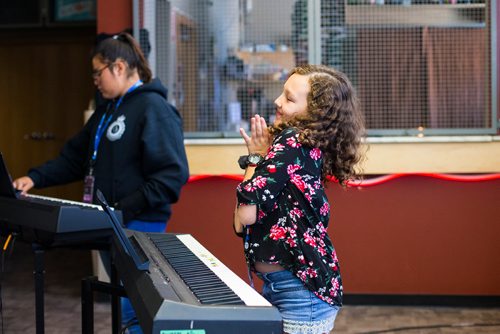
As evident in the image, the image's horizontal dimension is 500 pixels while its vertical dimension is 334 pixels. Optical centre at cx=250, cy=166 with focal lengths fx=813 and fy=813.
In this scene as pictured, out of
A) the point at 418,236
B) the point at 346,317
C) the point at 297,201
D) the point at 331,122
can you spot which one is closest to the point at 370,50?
the point at 418,236

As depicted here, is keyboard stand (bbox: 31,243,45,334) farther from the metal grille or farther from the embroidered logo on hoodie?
the metal grille

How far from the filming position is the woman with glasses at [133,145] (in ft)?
11.3

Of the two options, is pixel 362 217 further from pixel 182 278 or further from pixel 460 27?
pixel 182 278

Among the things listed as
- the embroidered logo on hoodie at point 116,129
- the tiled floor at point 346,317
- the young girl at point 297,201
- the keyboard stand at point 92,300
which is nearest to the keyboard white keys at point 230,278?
the young girl at point 297,201

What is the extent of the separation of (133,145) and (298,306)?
141 cm

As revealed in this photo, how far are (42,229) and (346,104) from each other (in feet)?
4.00

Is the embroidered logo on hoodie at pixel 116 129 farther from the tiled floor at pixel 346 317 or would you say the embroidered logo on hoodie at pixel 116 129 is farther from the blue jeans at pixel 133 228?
the tiled floor at pixel 346 317

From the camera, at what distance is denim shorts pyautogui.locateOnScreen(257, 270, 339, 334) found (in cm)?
234

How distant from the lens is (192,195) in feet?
18.6

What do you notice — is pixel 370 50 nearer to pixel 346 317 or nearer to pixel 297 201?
pixel 346 317

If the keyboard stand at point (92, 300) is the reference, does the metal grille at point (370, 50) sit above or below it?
above

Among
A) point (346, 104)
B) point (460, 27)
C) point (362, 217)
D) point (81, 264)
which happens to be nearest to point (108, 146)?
point (346, 104)

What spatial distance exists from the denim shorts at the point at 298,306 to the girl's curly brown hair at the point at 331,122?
0.36 m

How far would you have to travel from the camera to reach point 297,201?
2.35 metres
